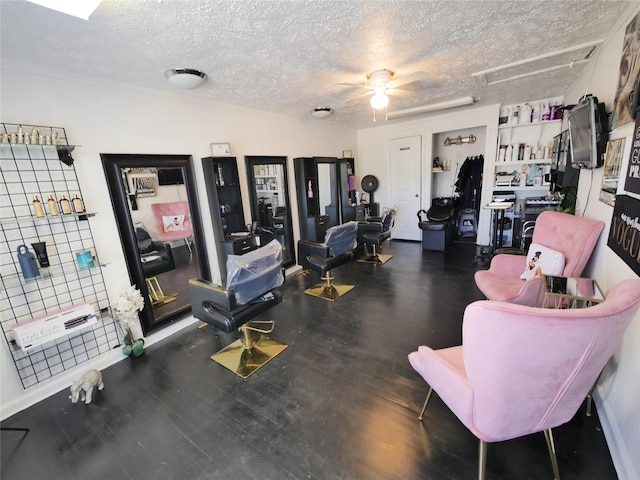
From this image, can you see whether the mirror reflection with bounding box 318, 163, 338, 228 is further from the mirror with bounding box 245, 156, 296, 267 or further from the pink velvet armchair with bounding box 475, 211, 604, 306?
the pink velvet armchair with bounding box 475, 211, 604, 306

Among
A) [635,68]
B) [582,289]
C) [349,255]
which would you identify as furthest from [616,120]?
[349,255]

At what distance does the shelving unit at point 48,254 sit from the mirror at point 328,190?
11.1 feet

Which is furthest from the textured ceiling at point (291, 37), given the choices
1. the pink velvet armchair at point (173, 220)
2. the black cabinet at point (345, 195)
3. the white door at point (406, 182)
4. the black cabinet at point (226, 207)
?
the white door at point (406, 182)

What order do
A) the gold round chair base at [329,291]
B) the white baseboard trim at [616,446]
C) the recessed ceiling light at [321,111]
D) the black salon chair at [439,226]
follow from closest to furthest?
1. the white baseboard trim at [616,446]
2. the gold round chair base at [329,291]
3. the recessed ceiling light at [321,111]
4. the black salon chair at [439,226]

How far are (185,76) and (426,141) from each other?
4.40m

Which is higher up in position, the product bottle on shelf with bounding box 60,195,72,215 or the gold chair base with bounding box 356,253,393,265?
the product bottle on shelf with bounding box 60,195,72,215

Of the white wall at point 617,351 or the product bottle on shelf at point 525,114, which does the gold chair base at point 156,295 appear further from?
the product bottle on shelf at point 525,114

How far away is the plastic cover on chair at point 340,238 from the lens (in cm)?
310

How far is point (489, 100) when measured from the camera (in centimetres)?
412

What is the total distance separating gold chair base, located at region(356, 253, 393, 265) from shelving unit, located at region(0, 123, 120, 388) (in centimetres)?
360

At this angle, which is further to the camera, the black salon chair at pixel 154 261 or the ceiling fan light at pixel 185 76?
the black salon chair at pixel 154 261

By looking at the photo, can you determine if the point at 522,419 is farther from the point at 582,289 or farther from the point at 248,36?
the point at 248,36

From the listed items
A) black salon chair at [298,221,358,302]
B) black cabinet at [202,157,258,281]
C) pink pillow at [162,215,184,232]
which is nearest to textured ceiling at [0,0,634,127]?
black cabinet at [202,157,258,281]

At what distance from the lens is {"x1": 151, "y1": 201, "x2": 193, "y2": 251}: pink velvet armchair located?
289cm
